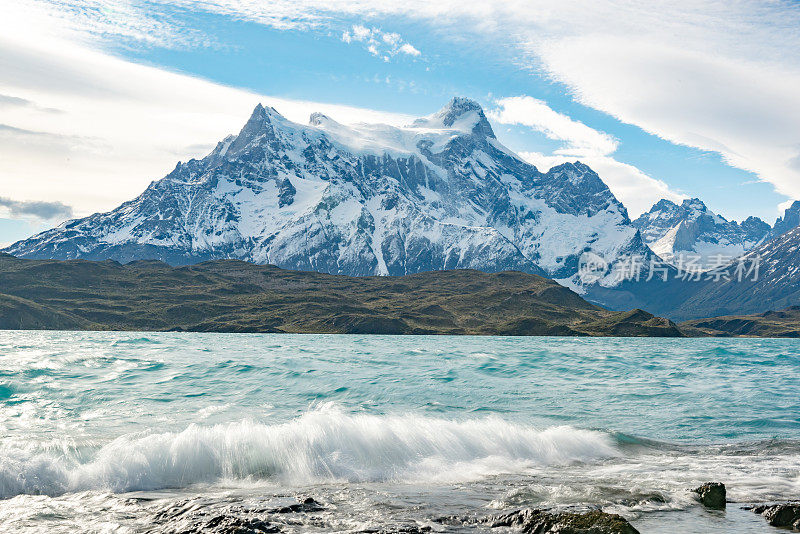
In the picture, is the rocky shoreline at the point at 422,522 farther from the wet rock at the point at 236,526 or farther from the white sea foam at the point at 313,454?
the white sea foam at the point at 313,454

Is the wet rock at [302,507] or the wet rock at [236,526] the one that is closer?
the wet rock at [236,526]

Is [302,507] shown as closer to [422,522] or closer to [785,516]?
[422,522]

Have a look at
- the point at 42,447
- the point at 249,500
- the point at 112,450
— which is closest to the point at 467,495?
the point at 249,500

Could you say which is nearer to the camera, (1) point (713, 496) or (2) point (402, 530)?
(2) point (402, 530)

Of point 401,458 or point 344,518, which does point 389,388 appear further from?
point 344,518

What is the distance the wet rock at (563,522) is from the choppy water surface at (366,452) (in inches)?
42.1

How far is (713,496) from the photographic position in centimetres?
1980

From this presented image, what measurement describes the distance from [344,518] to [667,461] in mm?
17133

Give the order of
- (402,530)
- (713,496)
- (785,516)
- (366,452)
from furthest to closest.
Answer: (366,452) < (713,496) < (785,516) < (402,530)

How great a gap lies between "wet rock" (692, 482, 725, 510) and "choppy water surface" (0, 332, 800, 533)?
500mm

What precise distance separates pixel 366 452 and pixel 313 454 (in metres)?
2.38

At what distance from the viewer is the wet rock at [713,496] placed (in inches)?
772

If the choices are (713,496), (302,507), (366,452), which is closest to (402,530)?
(302,507)

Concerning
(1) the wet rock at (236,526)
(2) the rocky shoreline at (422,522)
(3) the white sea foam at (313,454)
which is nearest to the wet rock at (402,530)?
(2) the rocky shoreline at (422,522)
